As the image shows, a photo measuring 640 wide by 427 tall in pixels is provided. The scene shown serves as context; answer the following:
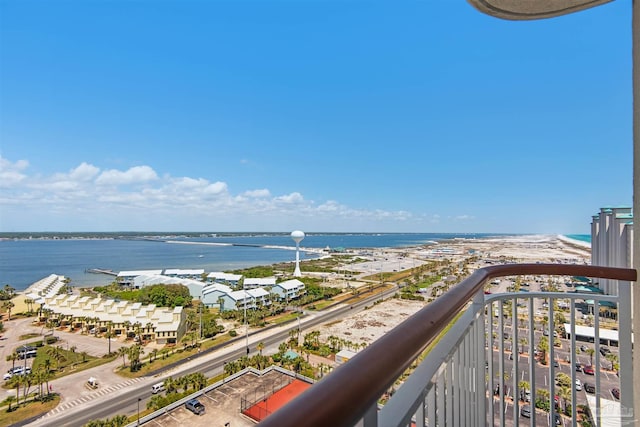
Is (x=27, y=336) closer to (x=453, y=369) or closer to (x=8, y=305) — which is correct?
(x=8, y=305)

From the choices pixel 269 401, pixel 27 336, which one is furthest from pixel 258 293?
pixel 269 401

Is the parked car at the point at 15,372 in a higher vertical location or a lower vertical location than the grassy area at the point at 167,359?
higher

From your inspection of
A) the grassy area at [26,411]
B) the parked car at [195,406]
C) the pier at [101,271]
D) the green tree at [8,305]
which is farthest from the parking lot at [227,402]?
the pier at [101,271]

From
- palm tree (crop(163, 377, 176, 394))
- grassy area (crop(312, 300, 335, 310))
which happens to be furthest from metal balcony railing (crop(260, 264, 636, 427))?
grassy area (crop(312, 300, 335, 310))

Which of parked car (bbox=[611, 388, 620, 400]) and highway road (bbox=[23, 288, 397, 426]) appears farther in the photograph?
highway road (bbox=[23, 288, 397, 426])

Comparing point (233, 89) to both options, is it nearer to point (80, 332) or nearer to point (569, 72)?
point (80, 332)

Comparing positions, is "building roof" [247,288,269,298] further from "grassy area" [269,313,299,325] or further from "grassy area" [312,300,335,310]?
"grassy area" [312,300,335,310]

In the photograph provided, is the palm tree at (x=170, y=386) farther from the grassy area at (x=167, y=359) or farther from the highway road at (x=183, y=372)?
the grassy area at (x=167, y=359)
